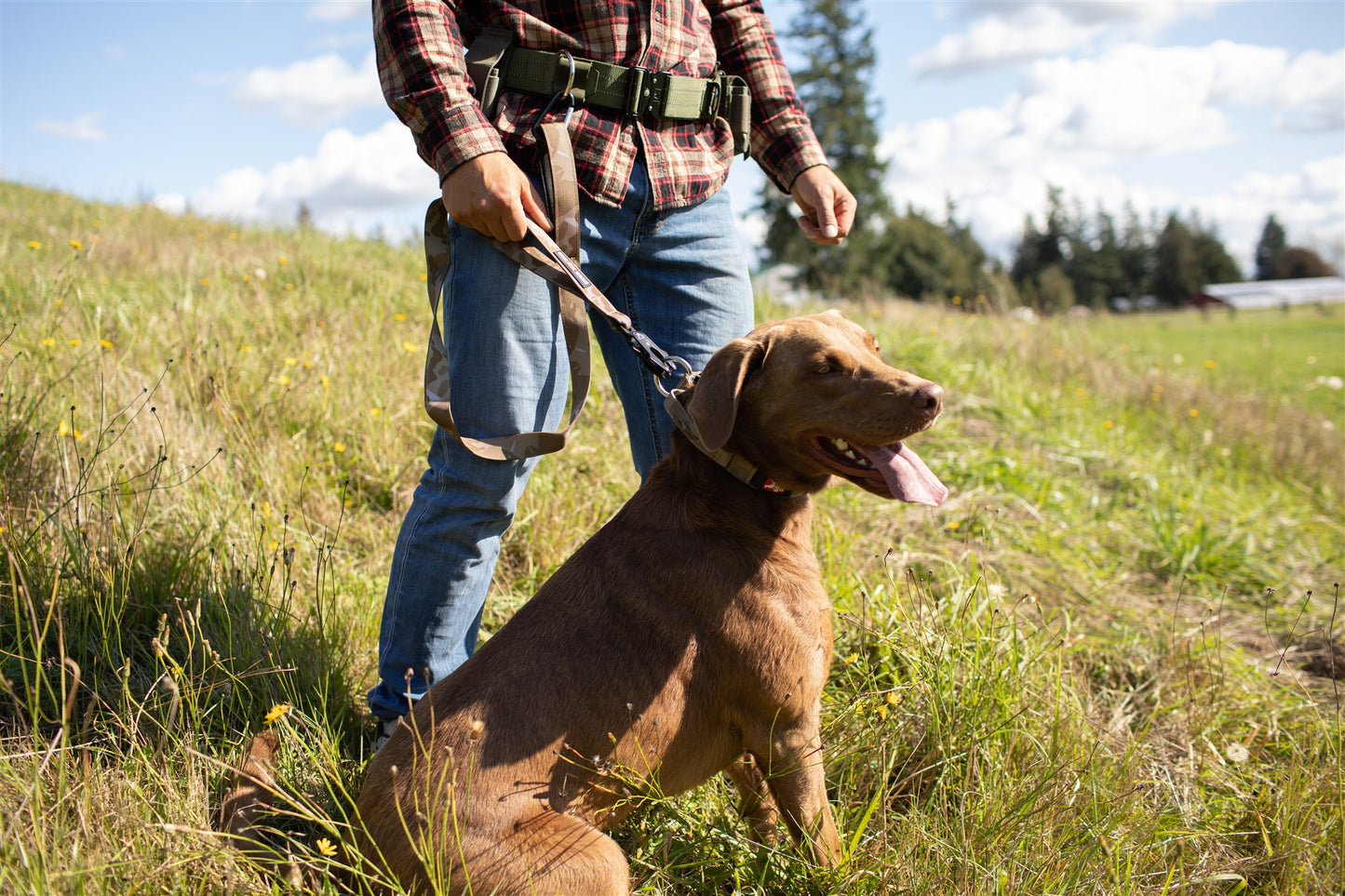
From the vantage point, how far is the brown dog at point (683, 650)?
182 cm

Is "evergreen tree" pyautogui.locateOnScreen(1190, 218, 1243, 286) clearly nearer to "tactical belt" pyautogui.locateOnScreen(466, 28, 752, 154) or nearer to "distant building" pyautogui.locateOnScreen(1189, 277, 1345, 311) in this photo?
"distant building" pyautogui.locateOnScreen(1189, 277, 1345, 311)

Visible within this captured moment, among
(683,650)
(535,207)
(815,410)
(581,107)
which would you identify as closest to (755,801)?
(683,650)

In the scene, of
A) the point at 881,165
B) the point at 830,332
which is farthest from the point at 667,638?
the point at 881,165

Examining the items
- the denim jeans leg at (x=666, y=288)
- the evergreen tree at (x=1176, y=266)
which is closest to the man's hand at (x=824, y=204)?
the denim jeans leg at (x=666, y=288)

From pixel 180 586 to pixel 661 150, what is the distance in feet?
7.15

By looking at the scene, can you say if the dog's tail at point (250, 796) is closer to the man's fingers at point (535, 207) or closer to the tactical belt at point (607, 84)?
the man's fingers at point (535, 207)

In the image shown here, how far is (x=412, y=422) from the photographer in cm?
436

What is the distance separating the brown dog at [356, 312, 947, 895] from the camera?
71.7 inches

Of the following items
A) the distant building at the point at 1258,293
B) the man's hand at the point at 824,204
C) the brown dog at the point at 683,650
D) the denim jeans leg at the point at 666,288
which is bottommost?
the brown dog at the point at 683,650

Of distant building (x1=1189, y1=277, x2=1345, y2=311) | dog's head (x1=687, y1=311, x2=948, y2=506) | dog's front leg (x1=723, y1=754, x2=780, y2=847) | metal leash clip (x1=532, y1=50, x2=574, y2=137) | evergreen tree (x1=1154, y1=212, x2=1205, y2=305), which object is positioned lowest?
dog's front leg (x1=723, y1=754, x2=780, y2=847)

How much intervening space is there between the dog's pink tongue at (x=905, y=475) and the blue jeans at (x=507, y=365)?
687mm

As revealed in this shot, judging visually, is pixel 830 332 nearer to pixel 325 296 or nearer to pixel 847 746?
pixel 847 746

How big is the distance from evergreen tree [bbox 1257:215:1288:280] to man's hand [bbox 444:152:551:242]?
4237 inches

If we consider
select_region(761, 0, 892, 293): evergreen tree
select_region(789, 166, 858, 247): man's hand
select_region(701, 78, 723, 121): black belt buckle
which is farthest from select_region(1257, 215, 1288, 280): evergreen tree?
select_region(701, 78, 723, 121): black belt buckle
